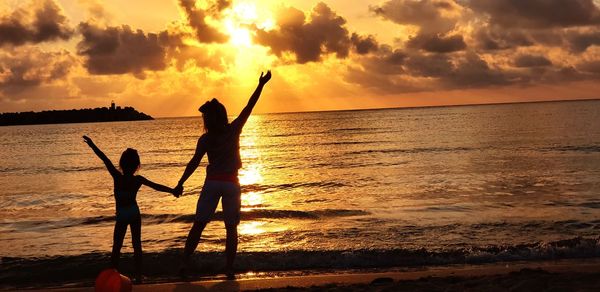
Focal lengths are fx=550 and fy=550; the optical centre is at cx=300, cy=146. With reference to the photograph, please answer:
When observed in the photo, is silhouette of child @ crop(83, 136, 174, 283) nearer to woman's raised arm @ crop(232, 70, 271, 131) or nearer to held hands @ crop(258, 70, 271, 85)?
woman's raised arm @ crop(232, 70, 271, 131)

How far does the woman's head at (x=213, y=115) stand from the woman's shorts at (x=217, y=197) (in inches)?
27.6

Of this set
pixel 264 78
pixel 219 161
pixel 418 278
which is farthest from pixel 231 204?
pixel 418 278

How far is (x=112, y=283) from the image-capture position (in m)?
6.34

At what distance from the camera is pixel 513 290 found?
21.1 feet

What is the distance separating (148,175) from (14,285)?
21.2 m

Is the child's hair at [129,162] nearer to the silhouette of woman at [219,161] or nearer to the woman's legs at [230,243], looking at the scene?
the silhouette of woman at [219,161]

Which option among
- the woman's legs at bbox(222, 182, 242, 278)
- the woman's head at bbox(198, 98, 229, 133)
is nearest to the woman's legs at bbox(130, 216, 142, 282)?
the woman's legs at bbox(222, 182, 242, 278)

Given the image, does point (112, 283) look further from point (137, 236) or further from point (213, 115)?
point (213, 115)

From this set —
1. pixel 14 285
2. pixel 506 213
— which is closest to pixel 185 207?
pixel 14 285

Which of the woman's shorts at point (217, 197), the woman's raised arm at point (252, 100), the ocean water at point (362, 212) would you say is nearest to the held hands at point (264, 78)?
the woman's raised arm at point (252, 100)

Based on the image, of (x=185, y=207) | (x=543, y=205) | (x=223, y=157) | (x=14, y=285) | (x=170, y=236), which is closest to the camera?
(x=223, y=157)

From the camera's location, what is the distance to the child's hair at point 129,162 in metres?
7.10

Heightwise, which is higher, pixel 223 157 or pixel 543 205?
pixel 223 157

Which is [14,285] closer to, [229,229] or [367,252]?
[229,229]
